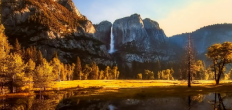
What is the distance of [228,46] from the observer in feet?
234

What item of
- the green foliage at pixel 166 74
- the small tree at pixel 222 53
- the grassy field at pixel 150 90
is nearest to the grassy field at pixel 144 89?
the grassy field at pixel 150 90

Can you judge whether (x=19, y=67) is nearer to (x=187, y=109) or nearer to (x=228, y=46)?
(x=187, y=109)

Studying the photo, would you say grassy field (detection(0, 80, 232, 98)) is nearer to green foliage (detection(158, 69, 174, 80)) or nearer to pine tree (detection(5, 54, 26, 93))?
pine tree (detection(5, 54, 26, 93))

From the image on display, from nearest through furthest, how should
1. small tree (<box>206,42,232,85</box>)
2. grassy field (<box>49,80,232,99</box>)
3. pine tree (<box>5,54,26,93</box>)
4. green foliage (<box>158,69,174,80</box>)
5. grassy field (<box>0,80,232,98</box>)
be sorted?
grassy field (<box>49,80,232,99</box>) → grassy field (<box>0,80,232,98</box>) → pine tree (<box>5,54,26,93</box>) → small tree (<box>206,42,232,85</box>) → green foliage (<box>158,69,174,80</box>)

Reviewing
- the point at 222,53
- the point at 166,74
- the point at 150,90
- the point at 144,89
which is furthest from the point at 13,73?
the point at 166,74

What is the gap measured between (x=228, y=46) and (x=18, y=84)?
88.5m

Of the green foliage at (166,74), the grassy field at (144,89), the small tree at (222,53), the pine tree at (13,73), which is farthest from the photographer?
the green foliage at (166,74)

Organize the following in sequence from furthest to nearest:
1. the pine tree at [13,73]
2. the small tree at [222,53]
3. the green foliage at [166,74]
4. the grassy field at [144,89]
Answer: the green foliage at [166,74] < the small tree at [222,53] < the pine tree at [13,73] < the grassy field at [144,89]

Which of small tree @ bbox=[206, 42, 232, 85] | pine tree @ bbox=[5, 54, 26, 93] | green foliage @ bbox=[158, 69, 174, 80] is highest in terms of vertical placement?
small tree @ bbox=[206, 42, 232, 85]

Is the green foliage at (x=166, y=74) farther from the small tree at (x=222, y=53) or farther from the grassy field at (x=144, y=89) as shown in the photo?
the small tree at (x=222, y=53)

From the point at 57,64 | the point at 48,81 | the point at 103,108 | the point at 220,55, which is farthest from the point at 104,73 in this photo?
the point at 103,108

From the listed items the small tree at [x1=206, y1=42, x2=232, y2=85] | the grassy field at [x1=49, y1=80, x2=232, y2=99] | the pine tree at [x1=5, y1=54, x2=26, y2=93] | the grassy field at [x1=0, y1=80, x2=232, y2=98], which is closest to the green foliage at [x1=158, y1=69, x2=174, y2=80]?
the grassy field at [x1=0, y1=80, x2=232, y2=98]

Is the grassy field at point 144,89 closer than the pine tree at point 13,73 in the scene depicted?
Yes

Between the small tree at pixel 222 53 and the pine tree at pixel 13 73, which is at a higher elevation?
the small tree at pixel 222 53
